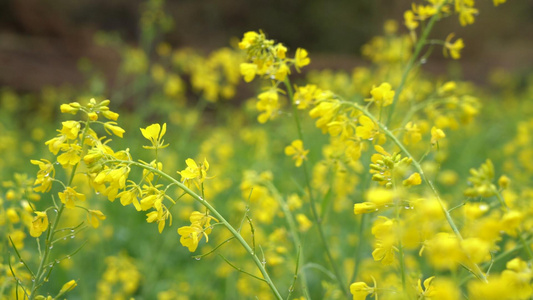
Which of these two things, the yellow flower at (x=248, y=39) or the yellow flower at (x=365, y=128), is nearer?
the yellow flower at (x=365, y=128)

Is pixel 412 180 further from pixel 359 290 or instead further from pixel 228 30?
pixel 228 30

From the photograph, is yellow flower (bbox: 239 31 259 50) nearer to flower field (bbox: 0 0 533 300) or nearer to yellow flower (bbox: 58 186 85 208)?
flower field (bbox: 0 0 533 300)

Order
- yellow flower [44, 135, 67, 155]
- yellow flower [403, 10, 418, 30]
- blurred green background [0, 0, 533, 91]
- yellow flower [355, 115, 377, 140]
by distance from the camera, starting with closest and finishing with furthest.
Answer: yellow flower [44, 135, 67, 155]
yellow flower [355, 115, 377, 140]
yellow flower [403, 10, 418, 30]
blurred green background [0, 0, 533, 91]

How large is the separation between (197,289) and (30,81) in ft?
25.0

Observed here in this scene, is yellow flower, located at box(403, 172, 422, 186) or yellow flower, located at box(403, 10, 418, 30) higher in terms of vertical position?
yellow flower, located at box(403, 10, 418, 30)

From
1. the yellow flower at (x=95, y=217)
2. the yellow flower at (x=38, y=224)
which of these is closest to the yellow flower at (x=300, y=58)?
the yellow flower at (x=95, y=217)

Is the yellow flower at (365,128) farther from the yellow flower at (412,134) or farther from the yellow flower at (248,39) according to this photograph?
the yellow flower at (248,39)

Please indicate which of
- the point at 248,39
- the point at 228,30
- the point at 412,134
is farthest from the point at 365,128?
the point at 228,30

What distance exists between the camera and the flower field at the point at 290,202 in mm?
1174

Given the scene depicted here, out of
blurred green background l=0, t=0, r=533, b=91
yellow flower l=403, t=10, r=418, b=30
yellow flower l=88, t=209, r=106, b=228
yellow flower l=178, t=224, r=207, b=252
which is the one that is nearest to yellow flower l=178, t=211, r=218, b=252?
yellow flower l=178, t=224, r=207, b=252

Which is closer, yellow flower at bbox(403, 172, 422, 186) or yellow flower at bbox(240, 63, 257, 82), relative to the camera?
yellow flower at bbox(403, 172, 422, 186)

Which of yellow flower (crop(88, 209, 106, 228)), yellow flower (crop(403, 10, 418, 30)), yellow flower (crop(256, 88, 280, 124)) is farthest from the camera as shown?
yellow flower (crop(403, 10, 418, 30))

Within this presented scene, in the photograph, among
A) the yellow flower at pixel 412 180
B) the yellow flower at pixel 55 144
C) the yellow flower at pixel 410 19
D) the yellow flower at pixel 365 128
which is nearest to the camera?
the yellow flower at pixel 412 180

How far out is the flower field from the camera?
3.85 ft
